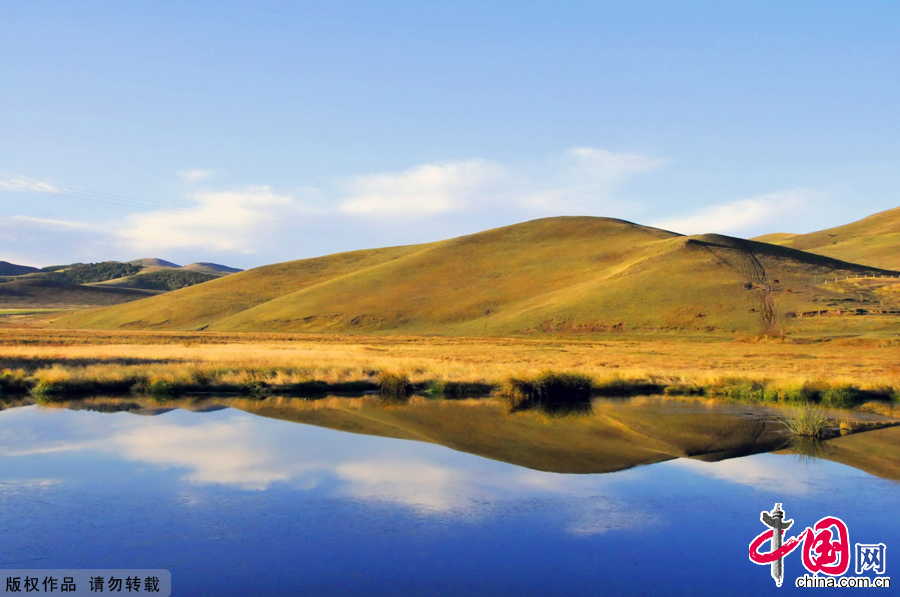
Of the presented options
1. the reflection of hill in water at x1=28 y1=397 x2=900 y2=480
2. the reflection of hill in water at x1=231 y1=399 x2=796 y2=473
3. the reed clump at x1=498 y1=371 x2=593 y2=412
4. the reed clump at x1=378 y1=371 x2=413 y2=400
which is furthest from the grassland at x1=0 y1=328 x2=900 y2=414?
the reflection of hill in water at x1=231 y1=399 x2=796 y2=473

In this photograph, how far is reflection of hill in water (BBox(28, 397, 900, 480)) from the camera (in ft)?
54.5

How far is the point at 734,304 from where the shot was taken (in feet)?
257

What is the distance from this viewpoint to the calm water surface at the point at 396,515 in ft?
30.3

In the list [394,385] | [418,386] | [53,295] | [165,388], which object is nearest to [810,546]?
[394,385]

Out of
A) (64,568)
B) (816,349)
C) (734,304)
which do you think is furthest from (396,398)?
(734,304)

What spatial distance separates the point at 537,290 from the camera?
102 meters

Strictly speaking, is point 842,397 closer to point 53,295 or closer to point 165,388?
point 165,388

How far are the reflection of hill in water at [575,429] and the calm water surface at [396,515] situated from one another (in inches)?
35.0

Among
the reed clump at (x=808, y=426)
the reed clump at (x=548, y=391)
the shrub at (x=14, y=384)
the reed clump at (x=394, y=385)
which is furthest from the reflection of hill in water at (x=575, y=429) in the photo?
the shrub at (x=14, y=384)

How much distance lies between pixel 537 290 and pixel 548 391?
74.5 m

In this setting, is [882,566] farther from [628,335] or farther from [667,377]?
[628,335]

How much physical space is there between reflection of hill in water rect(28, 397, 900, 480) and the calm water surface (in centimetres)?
89

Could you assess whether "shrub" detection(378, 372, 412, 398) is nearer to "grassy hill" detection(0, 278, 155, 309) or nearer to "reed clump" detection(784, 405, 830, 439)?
"reed clump" detection(784, 405, 830, 439)

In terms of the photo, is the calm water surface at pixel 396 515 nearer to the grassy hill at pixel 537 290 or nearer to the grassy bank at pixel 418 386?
the grassy bank at pixel 418 386
